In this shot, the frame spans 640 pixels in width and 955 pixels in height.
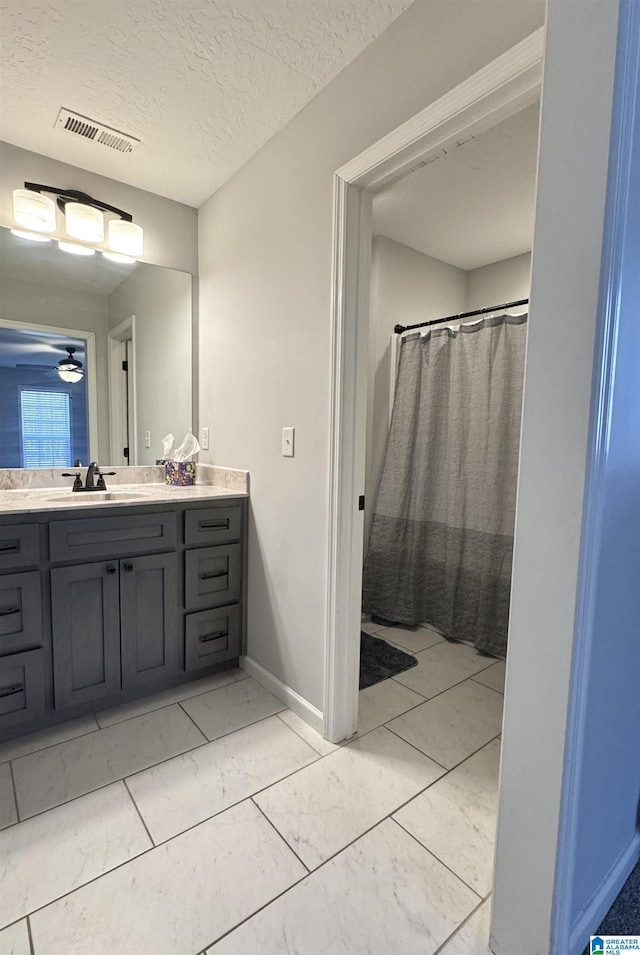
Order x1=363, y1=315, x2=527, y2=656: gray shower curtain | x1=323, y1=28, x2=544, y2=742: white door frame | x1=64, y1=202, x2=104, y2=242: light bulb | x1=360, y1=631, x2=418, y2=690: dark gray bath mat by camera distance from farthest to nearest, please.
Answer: x1=363, y1=315, x2=527, y2=656: gray shower curtain, x1=360, y1=631, x2=418, y2=690: dark gray bath mat, x1=64, y1=202, x2=104, y2=242: light bulb, x1=323, y1=28, x2=544, y2=742: white door frame

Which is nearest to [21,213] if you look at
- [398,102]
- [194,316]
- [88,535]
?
[194,316]

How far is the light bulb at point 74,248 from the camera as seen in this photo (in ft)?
6.84

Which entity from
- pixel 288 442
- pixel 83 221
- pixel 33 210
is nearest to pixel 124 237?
pixel 83 221

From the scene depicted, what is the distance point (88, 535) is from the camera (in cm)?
171

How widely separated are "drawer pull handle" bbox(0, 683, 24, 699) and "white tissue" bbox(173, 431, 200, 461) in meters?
1.20

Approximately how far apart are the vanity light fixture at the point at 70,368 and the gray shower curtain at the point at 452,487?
177cm

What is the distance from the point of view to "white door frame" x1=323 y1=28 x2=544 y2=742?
1.36 m

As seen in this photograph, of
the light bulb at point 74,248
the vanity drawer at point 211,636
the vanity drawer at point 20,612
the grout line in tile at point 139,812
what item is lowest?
the grout line in tile at point 139,812

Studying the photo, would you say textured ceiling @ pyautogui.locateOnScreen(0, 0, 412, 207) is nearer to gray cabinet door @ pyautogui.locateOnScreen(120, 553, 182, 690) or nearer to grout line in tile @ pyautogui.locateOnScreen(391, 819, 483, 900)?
gray cabinet door @ pyautogui.locateOnScreen(120, 553, 182, 690)

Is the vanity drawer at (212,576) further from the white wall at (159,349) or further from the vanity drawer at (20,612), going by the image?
the white wall at (159,349)

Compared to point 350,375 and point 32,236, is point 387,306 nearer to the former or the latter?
point 350,375

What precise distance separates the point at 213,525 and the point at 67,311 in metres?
1.25

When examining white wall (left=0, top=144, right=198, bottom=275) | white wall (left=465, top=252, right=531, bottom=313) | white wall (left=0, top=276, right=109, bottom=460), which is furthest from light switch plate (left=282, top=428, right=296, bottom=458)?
white wall (left=465, top=252, right=531, bottom=313)

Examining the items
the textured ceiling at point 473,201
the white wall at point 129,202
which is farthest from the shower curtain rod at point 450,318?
the white wall at point 129,202
